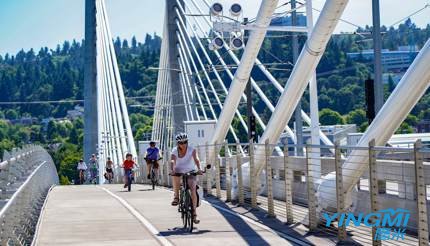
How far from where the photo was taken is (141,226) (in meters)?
16.1

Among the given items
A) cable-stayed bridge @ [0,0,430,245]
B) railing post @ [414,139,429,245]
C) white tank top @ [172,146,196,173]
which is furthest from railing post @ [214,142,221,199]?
railing post @ [414,139,429,245]

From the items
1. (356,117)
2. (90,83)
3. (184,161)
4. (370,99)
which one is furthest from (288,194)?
(356,117)

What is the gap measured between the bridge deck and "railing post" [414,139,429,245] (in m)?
3.11

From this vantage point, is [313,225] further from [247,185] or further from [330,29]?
[247,185]

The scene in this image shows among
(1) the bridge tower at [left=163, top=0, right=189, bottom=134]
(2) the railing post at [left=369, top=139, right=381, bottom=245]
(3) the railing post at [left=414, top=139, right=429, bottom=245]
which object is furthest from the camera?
(1) the bridge tower at [left=163, top=0, right=189, bottom=134]

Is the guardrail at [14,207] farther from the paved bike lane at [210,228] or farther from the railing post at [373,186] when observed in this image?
the railing post at [373,186]

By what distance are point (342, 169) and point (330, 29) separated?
10.7ft

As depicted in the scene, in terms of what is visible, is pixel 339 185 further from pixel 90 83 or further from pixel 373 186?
pixel 90 83

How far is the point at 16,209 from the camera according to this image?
465 inches

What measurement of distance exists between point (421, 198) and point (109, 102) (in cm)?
4700

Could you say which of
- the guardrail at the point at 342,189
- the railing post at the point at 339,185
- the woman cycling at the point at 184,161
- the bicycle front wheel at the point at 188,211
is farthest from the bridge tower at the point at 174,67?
the railing post at the point at 339,185

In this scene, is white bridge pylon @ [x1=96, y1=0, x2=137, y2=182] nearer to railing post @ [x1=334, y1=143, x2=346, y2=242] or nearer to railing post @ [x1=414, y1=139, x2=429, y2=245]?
railing post @ [x1=334, y1=143, x2=346, y2=242]

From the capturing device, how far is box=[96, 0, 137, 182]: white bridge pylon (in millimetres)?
55750

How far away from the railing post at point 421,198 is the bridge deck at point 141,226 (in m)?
3.11
